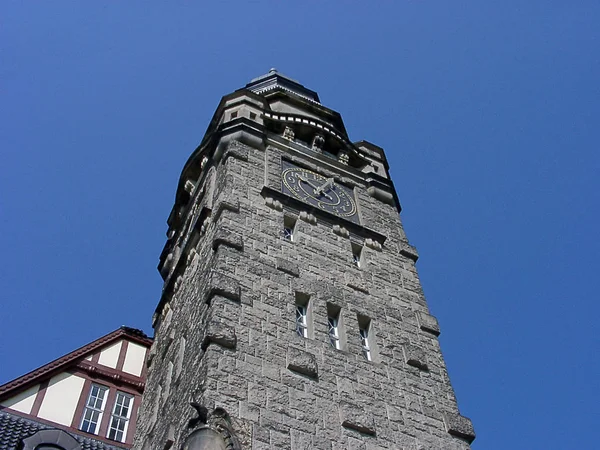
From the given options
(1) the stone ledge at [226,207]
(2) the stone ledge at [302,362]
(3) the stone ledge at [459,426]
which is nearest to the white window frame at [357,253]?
(1) the stone ledge at [226,207]

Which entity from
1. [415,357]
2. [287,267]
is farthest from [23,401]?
[415,357]

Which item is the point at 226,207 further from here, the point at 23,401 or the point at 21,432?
the point at 23,401

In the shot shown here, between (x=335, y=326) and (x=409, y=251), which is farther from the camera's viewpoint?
(x=409, y=251)

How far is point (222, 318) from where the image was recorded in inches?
477

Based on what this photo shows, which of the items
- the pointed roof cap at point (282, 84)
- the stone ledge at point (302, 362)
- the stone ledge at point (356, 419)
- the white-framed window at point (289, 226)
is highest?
the pointed roof cap at point (282, 84)

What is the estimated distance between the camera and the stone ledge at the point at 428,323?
15070mm

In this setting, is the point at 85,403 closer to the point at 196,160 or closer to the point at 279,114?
the point at 196,160

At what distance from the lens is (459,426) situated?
41.2 feet

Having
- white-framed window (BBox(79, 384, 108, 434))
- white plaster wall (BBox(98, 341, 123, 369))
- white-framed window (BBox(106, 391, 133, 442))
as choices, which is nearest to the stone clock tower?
white-framed window (BBox(106, 391, 133, 442))

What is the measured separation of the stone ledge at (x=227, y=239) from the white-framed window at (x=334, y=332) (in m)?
2.30

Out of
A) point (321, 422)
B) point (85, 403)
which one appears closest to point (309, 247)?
point (321, 422)

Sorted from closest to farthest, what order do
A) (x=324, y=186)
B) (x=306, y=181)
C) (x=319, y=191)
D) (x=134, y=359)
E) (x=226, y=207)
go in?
(x=226, y=207) → (x=134, y=359) → (x=319, y=191) → (x=306, y=181) → (x=324, y=186)

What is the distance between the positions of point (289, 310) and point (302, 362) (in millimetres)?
1480

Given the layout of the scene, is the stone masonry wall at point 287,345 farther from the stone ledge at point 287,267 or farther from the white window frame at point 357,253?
the white window frame at point 357,253
